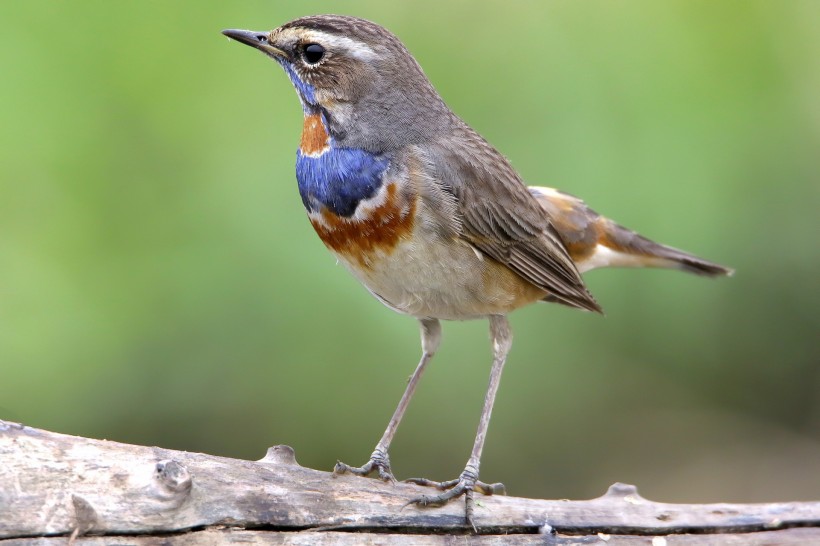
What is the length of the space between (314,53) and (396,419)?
165cm

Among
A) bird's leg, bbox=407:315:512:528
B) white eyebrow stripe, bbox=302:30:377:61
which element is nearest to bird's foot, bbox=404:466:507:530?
bird's leg, bbox=407:315:512:528

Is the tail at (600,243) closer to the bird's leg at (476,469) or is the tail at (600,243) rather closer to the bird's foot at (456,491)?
the bird's leg at (476,469)

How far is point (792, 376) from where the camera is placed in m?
6.77

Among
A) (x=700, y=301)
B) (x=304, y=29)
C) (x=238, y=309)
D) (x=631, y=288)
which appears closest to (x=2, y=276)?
(x=238, y=309)

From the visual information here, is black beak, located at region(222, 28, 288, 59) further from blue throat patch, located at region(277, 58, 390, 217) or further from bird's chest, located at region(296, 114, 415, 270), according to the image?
bird's chest, located at region(296, 114, 415, 270)

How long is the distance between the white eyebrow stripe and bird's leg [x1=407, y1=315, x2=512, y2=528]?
1.34 m

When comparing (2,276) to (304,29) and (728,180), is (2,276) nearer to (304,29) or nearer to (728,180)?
(304,29)

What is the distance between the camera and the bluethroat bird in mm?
4414

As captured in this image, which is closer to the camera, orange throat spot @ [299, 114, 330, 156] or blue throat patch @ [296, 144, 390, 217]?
blue throat patch @ [296, 144, 390, 217]

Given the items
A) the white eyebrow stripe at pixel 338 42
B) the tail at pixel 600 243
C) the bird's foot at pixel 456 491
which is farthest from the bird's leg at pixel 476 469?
the white eyebrow stripe at pixel 338 42

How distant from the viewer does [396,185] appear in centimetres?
441

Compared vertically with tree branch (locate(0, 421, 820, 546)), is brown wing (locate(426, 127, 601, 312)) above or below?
above

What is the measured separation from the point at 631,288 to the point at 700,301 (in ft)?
1.45

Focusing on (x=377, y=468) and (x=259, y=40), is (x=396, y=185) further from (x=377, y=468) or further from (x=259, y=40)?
(x=377, y=468)
